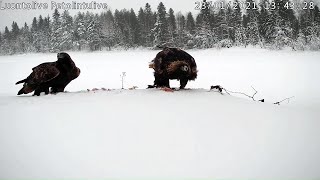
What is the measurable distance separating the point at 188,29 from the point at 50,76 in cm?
3811

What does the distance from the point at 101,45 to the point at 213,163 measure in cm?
4035

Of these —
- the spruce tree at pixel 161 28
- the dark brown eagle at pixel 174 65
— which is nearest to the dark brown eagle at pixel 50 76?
the dark brown eagle at pixel 174 65

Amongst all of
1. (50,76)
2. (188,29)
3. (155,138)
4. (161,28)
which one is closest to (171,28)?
(188,29)

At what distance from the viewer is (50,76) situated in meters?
3.40

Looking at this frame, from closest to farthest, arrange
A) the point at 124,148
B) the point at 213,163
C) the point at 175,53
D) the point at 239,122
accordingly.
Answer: the point at 213,163 < the point at 124,148 < the point at 239,122 < the point at 175,53

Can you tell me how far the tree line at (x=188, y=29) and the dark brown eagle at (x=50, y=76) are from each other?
26779 mm

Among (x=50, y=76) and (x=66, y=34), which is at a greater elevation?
(x=66, y=34)

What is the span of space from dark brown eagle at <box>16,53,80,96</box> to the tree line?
26.8 m

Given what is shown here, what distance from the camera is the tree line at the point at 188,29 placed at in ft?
104

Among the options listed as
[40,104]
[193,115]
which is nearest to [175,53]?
[193,115]

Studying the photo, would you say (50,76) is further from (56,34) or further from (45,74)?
(56,34)

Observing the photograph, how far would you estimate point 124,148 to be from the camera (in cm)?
187

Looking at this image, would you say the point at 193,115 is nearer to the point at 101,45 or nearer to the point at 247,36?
the point at 247,36

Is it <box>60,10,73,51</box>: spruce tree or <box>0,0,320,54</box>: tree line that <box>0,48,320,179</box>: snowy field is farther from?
<box>60,10,73,51</box>: spruce tree
